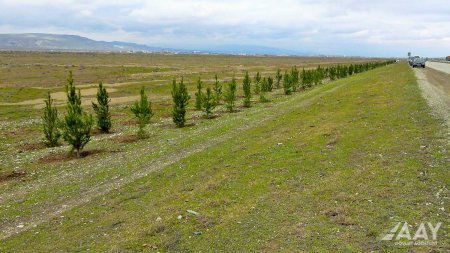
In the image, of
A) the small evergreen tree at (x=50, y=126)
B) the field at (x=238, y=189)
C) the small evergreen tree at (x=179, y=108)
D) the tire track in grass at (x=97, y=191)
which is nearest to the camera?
the field at (x=238, y=189)

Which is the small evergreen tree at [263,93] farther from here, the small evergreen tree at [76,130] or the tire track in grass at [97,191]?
the small evergreen tree at [76,130]

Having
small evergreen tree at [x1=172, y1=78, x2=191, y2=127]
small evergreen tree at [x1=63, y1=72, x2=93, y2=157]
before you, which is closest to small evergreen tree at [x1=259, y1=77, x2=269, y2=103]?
small evergreen tree at [x1=172, y1=78, x2=191, y2=127]

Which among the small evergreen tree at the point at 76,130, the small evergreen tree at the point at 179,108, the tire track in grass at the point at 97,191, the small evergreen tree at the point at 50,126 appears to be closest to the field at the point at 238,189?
the tire track in grass at the point at 97,191

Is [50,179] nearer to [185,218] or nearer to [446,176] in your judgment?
[185,218]

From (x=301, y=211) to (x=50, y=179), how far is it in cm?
1254

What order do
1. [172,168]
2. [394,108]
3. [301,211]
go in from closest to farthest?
[301,211] < [172,168] < [394,108]

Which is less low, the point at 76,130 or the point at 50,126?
the point at 76,130

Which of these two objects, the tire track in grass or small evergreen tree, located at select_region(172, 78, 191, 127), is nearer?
the tire track in grass

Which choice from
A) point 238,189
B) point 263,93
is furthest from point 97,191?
point 263,93

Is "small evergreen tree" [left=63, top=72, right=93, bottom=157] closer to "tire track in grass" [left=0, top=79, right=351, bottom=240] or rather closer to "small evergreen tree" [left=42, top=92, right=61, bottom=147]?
"small evergreen tree" [left=42, top=92, right=61, bottom=147]

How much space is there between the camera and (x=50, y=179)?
58.6 feet

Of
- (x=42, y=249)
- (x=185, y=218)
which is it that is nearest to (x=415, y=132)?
(x=185, y=218)

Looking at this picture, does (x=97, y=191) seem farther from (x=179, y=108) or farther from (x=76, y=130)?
(x=179, y=108)

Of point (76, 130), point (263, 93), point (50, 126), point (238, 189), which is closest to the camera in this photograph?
point (238, 189)
